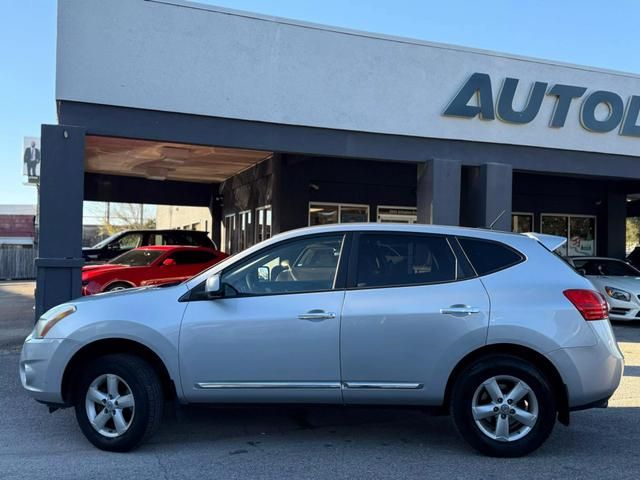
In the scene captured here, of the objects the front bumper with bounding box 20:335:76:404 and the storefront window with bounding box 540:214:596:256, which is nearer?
the front bumper with bounding box 20:335:76:404

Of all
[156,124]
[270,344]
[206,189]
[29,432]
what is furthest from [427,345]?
[206,189]

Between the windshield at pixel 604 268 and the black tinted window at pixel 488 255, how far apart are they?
893 centimetres

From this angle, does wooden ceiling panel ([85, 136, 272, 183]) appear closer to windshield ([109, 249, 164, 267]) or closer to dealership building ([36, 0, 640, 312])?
dealership building ([36, 0, 640, 312])

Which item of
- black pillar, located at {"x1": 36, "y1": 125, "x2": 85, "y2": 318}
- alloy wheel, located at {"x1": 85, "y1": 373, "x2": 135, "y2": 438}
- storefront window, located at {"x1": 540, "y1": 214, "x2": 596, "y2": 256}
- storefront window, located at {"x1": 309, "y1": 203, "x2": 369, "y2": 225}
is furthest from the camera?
storefront window, located at {"x1": 540, "y1": 214, "x2": 596, "y2": 256}

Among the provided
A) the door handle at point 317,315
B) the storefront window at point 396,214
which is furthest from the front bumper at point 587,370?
the storefront window at point 396,214

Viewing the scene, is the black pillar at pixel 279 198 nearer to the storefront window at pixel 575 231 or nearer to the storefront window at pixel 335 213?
the storefront window at pixel 335 213

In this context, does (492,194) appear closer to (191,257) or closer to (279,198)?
(279,198)

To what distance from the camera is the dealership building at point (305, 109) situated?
30.1 ft

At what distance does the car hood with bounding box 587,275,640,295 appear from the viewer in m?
11.6

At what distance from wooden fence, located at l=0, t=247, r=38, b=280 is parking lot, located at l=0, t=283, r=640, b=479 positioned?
24.9 meters

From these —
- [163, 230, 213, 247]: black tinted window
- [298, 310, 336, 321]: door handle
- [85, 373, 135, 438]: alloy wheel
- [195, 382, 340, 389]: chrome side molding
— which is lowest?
[85, 373, 135, 438]: alloy wheel

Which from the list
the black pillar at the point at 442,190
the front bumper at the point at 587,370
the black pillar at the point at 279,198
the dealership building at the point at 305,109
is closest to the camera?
the front bumper at the point at 587,370

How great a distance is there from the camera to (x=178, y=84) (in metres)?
9.76

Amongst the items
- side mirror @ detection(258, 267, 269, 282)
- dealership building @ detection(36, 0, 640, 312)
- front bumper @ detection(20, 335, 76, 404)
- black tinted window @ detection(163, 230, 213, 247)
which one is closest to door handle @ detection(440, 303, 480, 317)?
side mirror @ detection(258, 267, 269, 282)
